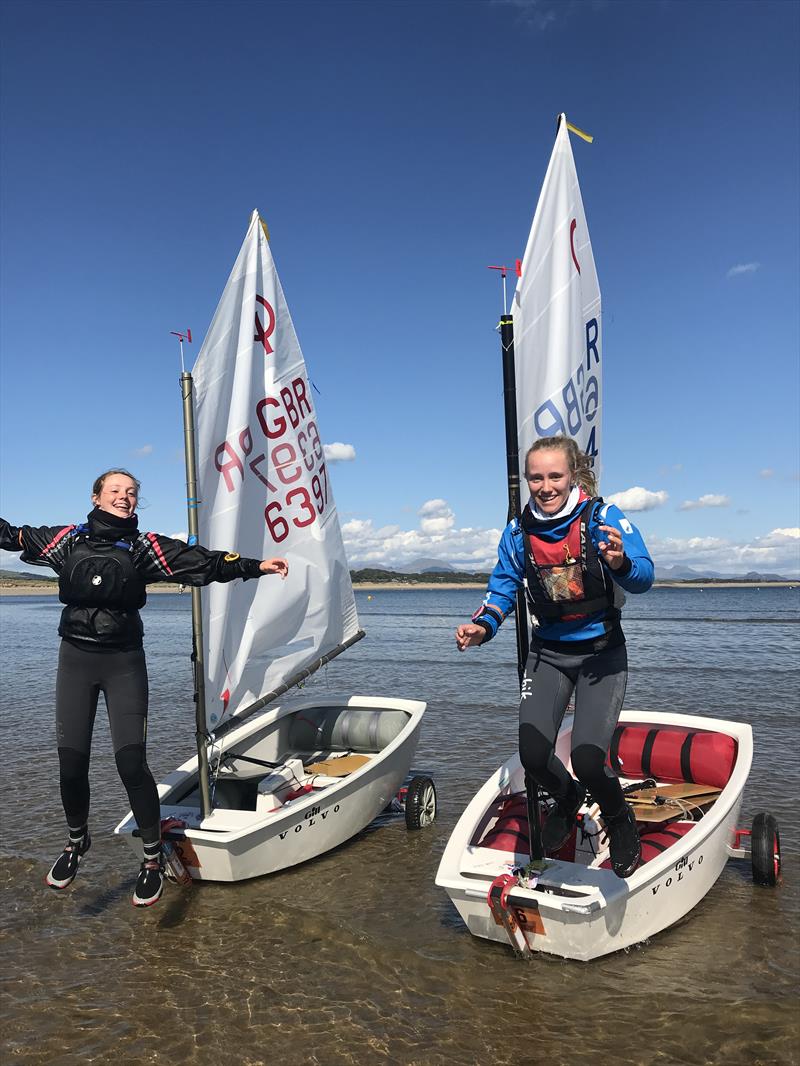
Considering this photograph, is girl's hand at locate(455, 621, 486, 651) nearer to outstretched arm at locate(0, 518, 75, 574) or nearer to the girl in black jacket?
the girl in black jacket

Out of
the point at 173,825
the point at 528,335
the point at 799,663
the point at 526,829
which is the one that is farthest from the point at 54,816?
the point at 799,663

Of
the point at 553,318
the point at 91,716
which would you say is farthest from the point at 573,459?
the point at 91,716

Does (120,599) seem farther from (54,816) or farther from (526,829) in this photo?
(54,816)

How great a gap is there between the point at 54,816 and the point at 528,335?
252 inches

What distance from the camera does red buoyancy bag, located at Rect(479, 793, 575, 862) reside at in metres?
4.84

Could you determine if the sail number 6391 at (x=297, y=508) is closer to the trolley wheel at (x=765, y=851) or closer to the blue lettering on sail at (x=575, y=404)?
the blue lettering on sail at (x=575, y=404)

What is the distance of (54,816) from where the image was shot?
24.0 ft

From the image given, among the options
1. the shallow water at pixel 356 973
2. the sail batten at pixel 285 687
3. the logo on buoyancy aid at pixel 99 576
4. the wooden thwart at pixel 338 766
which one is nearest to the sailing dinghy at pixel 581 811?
the shallow water at pixel 356 973

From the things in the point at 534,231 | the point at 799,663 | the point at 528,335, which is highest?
the point at 534,231

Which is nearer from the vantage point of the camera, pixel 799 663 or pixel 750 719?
pixel 750 719

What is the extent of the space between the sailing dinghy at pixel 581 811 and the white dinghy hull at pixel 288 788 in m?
1.39

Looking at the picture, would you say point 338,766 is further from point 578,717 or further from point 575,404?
point 575,404

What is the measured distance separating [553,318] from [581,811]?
3622 mm

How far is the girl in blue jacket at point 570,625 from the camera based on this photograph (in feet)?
12.9
